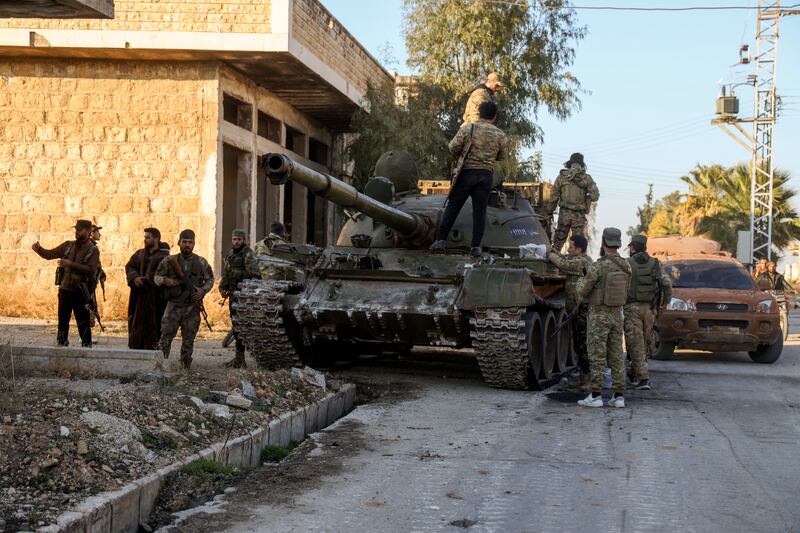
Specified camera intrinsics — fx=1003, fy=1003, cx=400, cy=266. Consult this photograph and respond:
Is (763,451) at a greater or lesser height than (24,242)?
lesser

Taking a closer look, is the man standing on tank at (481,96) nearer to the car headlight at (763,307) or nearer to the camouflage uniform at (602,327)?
the camouflage uniform at (602,327)

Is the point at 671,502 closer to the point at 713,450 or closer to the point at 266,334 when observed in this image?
the point at 713,450

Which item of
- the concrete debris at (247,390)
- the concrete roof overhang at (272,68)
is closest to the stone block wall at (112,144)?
the concrete roof overhang at (272,68)

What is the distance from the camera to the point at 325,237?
85.1 ft

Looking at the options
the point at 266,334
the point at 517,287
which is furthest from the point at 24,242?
the point at 517,287

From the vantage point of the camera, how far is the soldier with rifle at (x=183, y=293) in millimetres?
9867

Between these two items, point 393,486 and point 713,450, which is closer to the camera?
point 393,486

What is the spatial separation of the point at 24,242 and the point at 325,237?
9543mm

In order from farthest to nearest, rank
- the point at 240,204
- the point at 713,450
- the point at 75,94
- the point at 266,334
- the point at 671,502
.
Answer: the point at 240,204 < the point at 75,94 < the point at 266,334 < the point at 713,450 < the point at 671,502

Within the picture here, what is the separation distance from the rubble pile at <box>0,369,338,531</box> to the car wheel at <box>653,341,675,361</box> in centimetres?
790

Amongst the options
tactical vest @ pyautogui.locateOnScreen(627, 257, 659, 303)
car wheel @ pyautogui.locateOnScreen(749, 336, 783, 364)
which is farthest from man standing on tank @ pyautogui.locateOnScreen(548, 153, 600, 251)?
car wheel @ pyautogui.locateOnScreen(749, 336, 783, 364)

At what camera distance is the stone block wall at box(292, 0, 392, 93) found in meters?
18.2

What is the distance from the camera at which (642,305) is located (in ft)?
35.5

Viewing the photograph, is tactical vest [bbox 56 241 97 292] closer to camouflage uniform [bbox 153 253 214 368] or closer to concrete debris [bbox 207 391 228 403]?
camouflage uniform [bbox 153 253 214 368]
